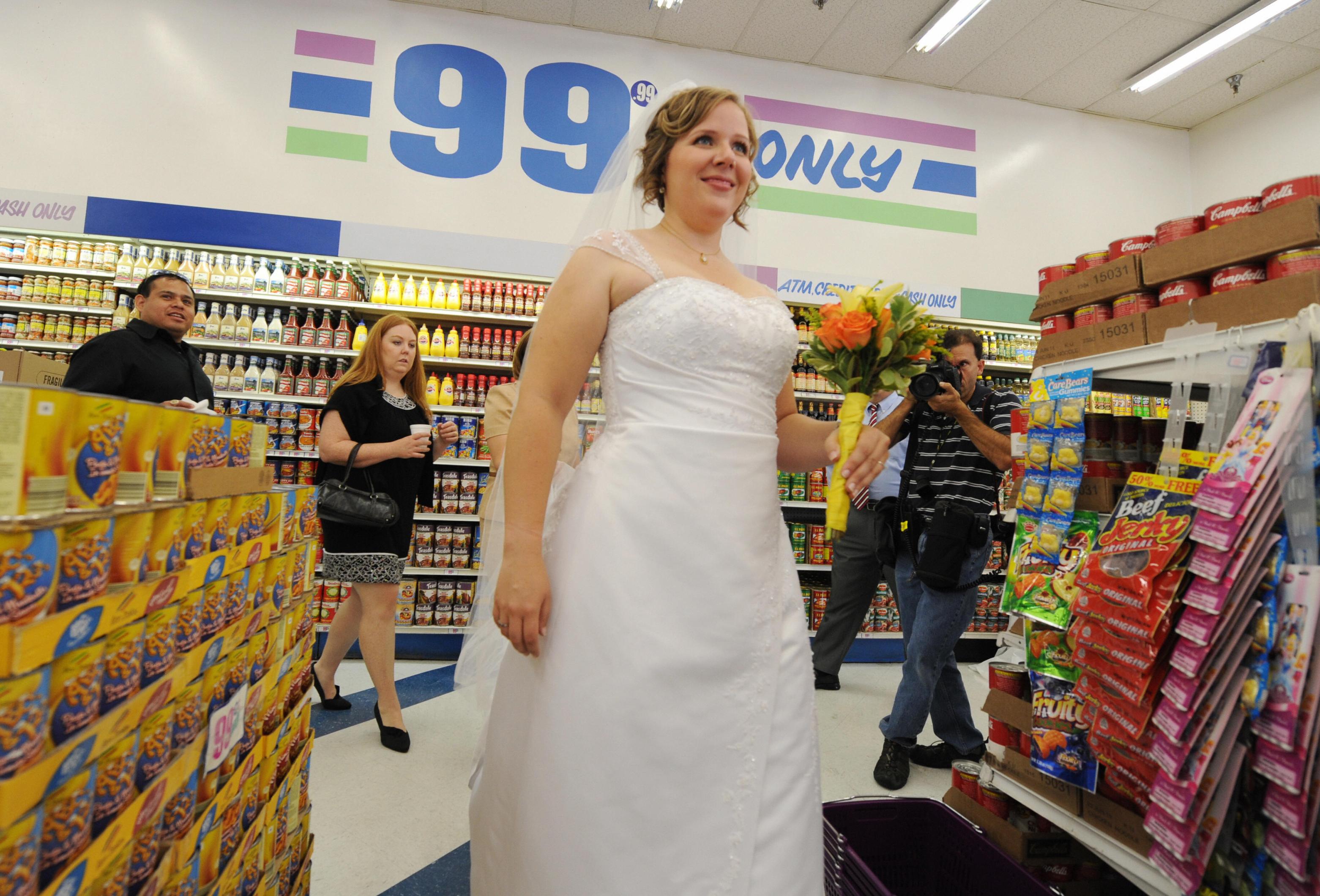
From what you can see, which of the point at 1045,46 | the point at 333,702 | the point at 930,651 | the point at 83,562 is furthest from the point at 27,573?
the point at 1045,46

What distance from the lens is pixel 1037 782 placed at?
1.61 m

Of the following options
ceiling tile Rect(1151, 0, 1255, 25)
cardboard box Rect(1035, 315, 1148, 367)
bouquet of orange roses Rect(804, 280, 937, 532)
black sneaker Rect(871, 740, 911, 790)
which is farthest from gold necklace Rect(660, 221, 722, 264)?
ceiling tile Rect(1151, 0, 1255, 25)

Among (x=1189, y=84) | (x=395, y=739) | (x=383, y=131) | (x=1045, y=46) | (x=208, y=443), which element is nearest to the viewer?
(x=208, y=443)

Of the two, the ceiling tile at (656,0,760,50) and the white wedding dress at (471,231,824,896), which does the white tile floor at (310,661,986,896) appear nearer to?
the white wedding dress at (471,231,824,896)

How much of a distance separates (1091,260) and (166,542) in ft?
6.94

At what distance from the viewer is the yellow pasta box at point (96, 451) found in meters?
0.69

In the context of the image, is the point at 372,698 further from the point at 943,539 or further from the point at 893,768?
the point at 943,539

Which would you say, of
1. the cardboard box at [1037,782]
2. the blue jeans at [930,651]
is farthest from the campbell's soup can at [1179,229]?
the blue jeans at [930,651]

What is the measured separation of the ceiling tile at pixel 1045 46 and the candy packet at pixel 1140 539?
201 inches

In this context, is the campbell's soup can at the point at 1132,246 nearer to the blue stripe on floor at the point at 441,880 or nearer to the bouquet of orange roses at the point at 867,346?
the bouquet of orange roses at the point at 867,346

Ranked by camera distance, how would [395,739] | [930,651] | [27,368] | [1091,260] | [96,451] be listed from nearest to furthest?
[96,451] < [1091,260] < [27,368] < [930,651] < [395,739]

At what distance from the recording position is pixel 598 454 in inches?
49.3

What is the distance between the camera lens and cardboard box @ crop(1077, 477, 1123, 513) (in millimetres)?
1555

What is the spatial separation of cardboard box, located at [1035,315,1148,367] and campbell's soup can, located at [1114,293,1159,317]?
3 cm
